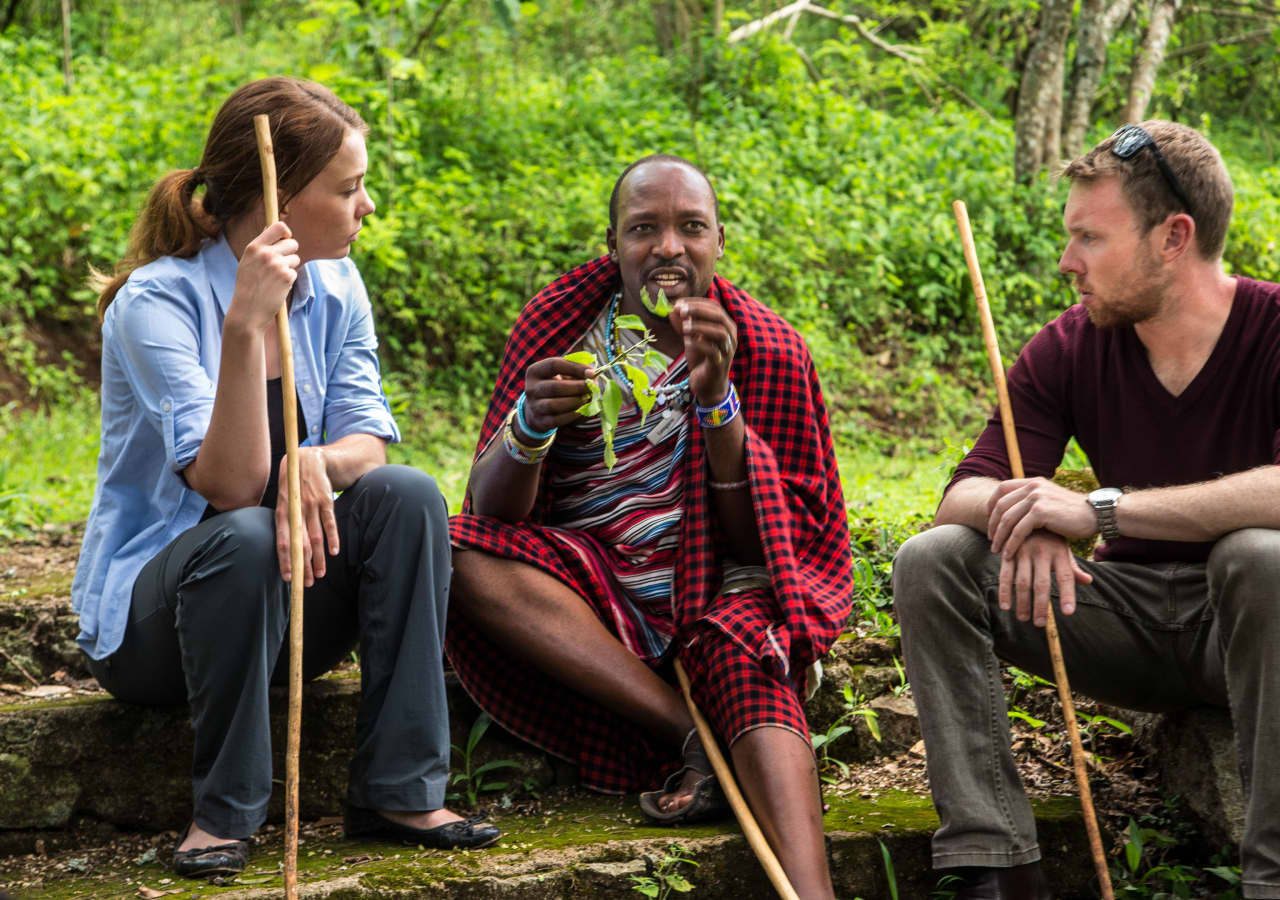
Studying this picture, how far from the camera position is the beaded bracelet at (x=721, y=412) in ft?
10.1

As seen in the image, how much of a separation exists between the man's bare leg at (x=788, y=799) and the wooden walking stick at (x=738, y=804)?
24 millimetres

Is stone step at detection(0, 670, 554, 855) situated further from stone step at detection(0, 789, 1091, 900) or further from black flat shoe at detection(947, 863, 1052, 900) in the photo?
black flat shoe at detection(947, 863, 1052, 900)

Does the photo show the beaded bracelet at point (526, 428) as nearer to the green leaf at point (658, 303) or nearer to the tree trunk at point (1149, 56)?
the green leaf at point (658, 303)

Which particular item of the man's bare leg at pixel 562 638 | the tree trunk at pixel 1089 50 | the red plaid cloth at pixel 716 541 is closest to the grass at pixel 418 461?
the red plaid cloth at pixel 716 541

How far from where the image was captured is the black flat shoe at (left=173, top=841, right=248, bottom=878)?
106 inches

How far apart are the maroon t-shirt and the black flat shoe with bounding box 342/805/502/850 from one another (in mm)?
1296

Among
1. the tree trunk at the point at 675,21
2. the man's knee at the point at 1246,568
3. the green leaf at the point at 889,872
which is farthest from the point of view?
the tree trunk at the point at 675,21

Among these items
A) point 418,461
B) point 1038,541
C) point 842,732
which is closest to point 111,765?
point 842,732

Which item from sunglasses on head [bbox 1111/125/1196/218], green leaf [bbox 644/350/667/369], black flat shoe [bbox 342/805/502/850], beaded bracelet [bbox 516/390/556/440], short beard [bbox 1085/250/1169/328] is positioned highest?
sunglasses on head [bbox 1111/125/1196/218]

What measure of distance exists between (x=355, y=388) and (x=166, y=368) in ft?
1.71

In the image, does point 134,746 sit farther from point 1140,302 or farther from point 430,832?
point 1140,302

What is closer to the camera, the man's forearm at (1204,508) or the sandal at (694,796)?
the man's forearm at (1204,508)

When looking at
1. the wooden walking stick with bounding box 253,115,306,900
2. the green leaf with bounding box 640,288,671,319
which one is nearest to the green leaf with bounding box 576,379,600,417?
the green leaf with bounding box 640,288,671,319

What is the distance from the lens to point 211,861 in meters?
2.70
